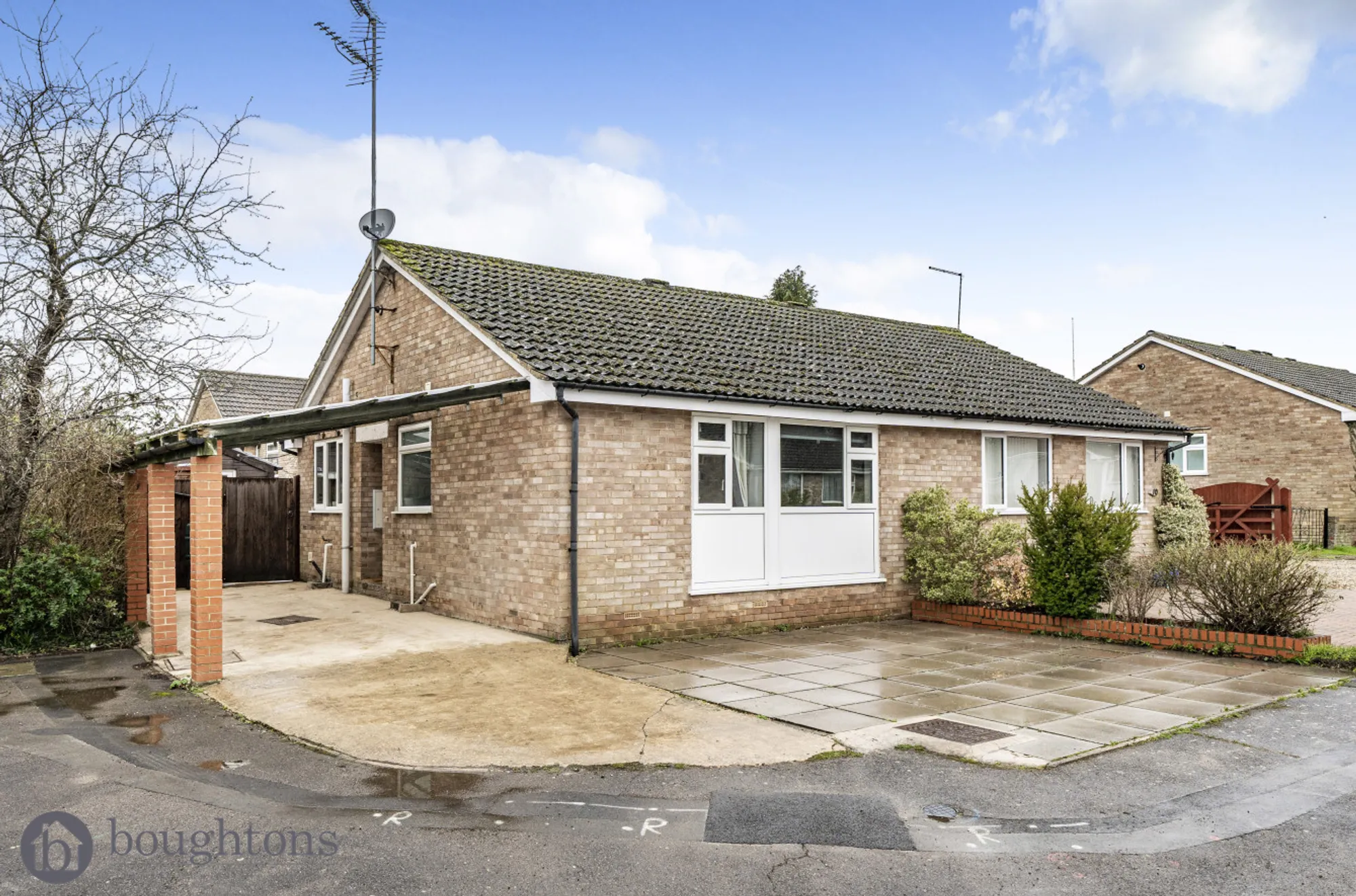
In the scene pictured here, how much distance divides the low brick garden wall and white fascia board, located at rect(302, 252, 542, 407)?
261 inches

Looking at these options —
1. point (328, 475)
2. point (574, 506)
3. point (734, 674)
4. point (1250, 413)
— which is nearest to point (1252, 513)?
point (1250, 413)

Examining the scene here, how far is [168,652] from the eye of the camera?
965 cm

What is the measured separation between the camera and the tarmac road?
397 cm

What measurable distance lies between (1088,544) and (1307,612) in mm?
2329

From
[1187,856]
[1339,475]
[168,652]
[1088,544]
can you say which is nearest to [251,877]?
[1187,856]

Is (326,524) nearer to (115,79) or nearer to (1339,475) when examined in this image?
(115,79)

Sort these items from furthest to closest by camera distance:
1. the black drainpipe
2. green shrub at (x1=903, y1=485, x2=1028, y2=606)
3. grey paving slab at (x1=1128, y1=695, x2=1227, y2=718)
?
green shrub at (x1=903, y1=485, x2=1028, y2=606), the black drainpipe, grey paving slab at (x1=1128, y1=695, x2=1227, y2=718)

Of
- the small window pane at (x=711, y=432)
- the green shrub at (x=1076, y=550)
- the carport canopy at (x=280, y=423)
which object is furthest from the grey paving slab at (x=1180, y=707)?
the carport canopy at (x=280, y=423)

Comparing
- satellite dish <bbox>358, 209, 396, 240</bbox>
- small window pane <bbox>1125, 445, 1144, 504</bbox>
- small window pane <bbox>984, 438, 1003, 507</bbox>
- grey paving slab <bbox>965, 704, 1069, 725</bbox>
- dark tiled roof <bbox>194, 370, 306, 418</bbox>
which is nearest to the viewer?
grey paving slab <bbox>965, 704, 1069, 725</bbox>

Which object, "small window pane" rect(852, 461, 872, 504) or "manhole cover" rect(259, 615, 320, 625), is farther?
"small window pane" rect(852, 461, 872, 504)

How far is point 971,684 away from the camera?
8258 millimetres

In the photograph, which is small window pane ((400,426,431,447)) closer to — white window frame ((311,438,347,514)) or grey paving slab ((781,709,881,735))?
white window frame ((311,438,347,514))

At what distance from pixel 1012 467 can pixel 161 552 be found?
40.5 feet

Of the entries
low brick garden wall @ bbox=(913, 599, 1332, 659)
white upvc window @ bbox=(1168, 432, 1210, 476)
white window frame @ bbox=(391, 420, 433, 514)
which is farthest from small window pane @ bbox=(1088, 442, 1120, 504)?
white upvc window @ bbox=(1168, 432, 1210, 476)
